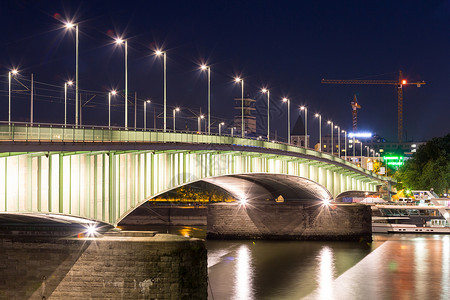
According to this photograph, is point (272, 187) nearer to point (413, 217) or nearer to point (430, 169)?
point (413, 217)

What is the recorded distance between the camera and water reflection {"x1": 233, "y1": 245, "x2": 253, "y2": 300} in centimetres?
3778

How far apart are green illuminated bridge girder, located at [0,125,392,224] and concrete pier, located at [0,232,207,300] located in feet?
6.11

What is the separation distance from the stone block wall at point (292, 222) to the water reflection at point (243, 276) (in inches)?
290

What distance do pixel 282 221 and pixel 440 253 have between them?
13365mm

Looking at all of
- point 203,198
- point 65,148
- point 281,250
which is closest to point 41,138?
point 65,148

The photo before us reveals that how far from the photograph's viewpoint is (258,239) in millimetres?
61656

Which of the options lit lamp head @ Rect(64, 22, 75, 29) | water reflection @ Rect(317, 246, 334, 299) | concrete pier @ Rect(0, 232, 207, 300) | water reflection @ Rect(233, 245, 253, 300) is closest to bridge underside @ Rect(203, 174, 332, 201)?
water reflection @ Rect(233, 245, 253, 300)

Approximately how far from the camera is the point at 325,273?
44.8 meters

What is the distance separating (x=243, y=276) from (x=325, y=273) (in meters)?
5.44

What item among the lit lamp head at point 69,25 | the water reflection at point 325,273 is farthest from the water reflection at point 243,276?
the lit lamp head at point 69,25

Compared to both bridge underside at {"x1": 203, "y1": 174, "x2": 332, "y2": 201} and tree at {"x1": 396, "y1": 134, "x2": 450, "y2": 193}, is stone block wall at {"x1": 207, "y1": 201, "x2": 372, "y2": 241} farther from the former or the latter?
tree at {"x1": 396, "y1": 134, "x2": 450, "y2": 193}

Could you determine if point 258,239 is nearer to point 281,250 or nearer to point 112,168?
point 281,250

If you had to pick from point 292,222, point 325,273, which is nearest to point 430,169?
point 292,222

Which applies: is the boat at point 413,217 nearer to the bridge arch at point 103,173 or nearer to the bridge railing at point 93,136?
the bridge arch at point 103,173
